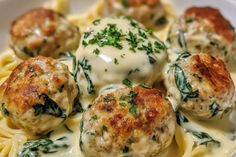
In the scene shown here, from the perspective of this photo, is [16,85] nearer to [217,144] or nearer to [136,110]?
[136,110]

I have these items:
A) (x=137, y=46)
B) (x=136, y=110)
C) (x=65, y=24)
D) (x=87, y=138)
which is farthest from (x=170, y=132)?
(x=65, y=24)

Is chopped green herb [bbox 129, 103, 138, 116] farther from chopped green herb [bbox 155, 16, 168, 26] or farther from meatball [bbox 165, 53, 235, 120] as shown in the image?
chopped green herb [bbox 155, 16, 168, 26]

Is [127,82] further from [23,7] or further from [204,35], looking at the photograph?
[23,7]

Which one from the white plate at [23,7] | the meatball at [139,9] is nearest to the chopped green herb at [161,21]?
the meatball at [139,9]

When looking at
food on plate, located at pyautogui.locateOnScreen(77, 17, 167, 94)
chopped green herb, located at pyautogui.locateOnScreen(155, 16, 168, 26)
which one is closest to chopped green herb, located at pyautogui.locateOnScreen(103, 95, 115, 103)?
food on plate, located at pyautogui.locateOnScreen(77, 17, 167, 94)

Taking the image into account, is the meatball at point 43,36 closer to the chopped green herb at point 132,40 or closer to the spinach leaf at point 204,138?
the chopped green herb at point 132,40

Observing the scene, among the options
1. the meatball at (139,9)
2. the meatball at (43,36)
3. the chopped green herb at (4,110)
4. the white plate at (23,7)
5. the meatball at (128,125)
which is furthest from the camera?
the white plate at (23,7)
